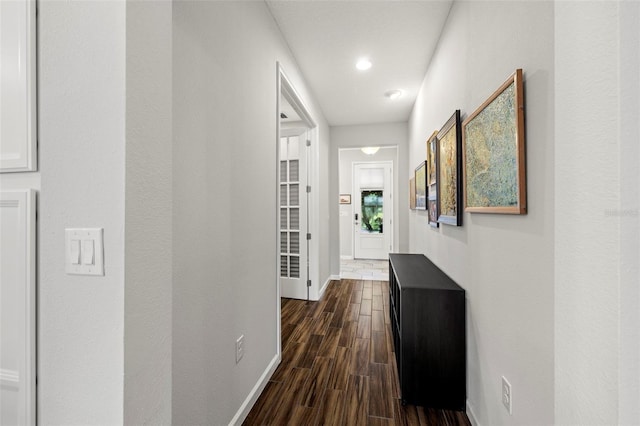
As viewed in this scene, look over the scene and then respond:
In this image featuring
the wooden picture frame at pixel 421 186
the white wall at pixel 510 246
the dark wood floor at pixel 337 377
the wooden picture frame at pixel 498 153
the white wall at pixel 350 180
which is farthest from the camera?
the white wall at pixel 350 180

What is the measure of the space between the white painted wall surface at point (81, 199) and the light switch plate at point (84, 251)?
0.02 meters

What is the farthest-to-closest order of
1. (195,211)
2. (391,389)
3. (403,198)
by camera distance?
(403,198), (391,389), (195,211)

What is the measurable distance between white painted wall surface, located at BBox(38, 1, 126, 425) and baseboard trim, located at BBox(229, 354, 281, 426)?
0.98m

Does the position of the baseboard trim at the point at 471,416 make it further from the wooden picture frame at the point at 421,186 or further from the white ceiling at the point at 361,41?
the white ceiling at the point at 361,41

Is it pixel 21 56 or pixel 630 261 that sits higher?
pixel 21 56

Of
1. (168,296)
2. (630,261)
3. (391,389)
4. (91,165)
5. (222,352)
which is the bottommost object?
(391,389)

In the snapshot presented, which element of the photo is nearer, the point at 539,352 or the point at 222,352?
the point at 539,352

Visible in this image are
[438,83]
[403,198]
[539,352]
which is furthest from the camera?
[403,198]

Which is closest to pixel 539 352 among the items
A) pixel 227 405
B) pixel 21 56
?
pixel 227 405

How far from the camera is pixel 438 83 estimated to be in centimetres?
230

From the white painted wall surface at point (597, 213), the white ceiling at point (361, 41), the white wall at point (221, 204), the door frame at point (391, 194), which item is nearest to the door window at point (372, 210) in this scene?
the door frame at point (391, 194)

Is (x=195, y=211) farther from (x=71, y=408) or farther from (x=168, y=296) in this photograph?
(x=71, y=408)

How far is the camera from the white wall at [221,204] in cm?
106

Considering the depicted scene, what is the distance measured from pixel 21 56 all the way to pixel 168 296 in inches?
29.2
